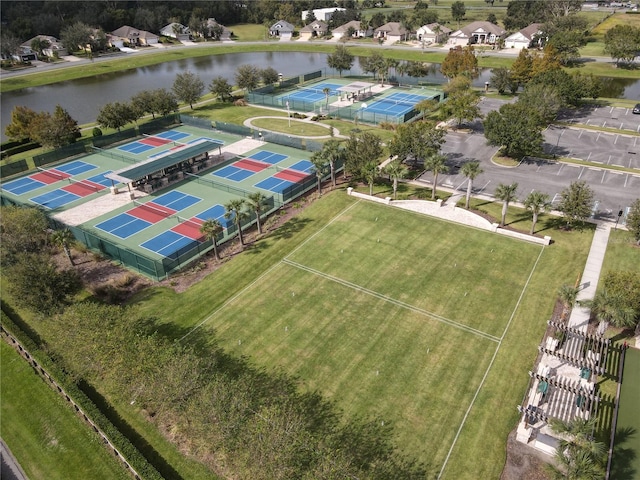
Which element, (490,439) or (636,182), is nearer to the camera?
(490,439)

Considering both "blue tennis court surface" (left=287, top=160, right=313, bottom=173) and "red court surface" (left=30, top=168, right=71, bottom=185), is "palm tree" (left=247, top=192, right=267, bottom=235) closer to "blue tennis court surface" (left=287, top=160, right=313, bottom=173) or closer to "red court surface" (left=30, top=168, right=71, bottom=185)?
"blue tennis court surface" (left=287, top=160, right=313, bottom=173)

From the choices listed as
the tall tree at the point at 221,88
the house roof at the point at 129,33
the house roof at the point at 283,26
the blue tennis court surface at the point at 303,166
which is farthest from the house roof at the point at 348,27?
the blue tennis court surface at the point at 303,166

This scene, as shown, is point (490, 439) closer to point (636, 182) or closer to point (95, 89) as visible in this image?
point (636, 182)


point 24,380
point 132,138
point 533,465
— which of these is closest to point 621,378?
point 533,465

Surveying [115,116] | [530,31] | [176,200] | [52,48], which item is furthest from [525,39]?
[52,48]

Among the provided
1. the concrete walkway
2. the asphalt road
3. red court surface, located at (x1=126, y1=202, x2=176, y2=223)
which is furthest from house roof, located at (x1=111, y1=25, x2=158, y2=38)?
the concrete walkway

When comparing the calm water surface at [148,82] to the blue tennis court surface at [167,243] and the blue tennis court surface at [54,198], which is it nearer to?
the blue tennis court surface at [54,198]
